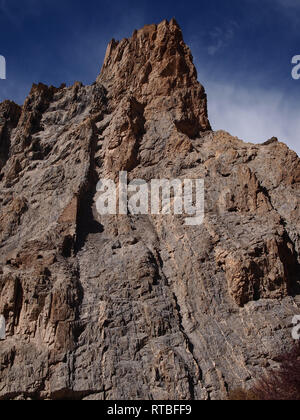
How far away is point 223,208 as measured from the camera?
21297 mm

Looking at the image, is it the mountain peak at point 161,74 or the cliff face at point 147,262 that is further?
→ the mountain peak at point 161,74

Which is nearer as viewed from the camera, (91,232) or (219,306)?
(219,306)

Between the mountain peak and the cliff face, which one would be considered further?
the mountain peak

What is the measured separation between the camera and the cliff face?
50.8 ft

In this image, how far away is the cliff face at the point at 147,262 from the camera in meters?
15.5

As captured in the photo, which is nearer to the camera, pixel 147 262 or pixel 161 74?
pixel 147 262

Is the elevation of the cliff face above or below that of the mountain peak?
below

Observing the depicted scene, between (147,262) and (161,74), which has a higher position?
(161,74)

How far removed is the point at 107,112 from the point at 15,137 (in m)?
9.07

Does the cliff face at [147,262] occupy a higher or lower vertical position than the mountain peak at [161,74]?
lower

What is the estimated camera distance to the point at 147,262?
1933 centimetres
